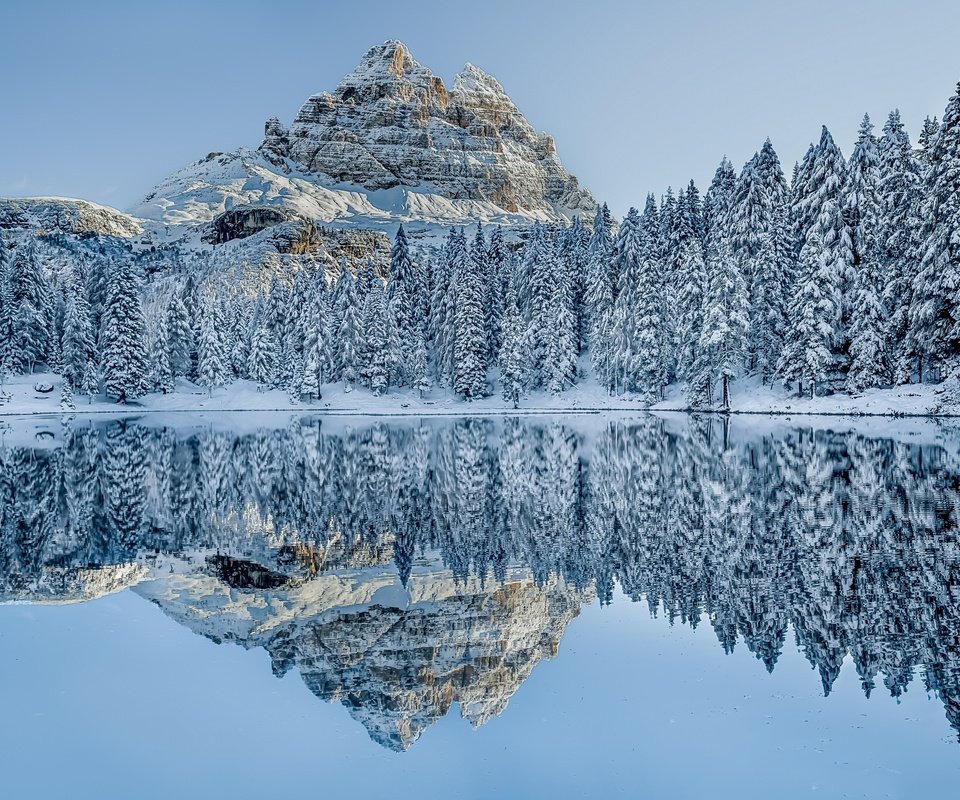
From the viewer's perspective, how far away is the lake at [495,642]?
693 cm

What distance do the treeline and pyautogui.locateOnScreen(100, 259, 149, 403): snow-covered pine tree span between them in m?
0.20

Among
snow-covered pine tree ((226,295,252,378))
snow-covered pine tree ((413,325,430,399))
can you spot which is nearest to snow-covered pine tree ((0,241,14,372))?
snow-covered pine tree ((226,295,252,378))

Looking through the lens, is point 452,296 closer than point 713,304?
No

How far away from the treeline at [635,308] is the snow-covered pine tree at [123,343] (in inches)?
7.9

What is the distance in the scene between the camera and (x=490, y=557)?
1423 cm

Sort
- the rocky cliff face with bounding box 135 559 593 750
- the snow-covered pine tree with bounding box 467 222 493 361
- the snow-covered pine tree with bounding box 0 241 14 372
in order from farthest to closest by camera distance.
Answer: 1. the snow-covered pine tree with bounding box 0 241 14 372
2. the snow-covered pine tree with bounding box 467 222 493 361
3. the rocky cliff face with bounding box 135 559 593 750

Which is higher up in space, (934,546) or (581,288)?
(581,288)

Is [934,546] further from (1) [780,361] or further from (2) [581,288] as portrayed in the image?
(2) [581,288]

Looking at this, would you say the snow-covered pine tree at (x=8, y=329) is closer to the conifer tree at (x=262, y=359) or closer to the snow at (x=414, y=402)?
the snow at (x=414, y=402)

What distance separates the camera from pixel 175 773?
7.10 m

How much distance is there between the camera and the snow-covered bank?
54.1 m

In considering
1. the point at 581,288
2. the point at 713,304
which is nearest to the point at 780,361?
the point at 713,304

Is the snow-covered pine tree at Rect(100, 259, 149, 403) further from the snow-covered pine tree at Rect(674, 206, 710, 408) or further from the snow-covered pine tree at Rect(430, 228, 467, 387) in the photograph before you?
the snow-covered pine tree at Rect(674, 206, 710, 408)

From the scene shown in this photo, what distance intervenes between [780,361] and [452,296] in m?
35.4
